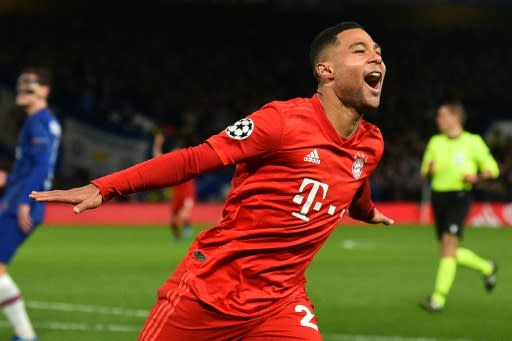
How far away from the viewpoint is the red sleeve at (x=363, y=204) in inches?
192

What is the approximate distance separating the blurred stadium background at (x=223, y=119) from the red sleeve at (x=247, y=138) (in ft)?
14.9

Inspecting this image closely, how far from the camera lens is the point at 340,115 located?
4344mm

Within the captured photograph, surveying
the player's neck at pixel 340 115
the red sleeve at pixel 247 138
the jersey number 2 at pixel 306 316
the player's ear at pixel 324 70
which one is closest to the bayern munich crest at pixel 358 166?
the player's neck at pixel 340 115

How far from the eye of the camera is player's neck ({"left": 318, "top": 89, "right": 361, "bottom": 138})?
4.33 m

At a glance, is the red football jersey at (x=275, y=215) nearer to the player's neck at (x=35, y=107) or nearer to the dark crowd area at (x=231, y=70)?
the player's neck at (x=35, y=107)

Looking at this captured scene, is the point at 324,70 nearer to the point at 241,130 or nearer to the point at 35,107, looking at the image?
the point at 241,130

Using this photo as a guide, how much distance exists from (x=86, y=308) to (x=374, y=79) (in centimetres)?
644

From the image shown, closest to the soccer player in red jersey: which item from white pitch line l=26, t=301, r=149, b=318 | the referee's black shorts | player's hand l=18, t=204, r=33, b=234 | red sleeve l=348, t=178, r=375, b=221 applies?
red sleeve l=348, t=178, r=375, b=221

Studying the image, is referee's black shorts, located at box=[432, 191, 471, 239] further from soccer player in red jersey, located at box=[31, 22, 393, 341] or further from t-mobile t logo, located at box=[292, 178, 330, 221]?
t-mobile t logo, located at box=[292, 178, 330, 221]

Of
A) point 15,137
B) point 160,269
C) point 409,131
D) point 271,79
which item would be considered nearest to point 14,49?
point 15,137

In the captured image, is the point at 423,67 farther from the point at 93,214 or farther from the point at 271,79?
the point at 93,214

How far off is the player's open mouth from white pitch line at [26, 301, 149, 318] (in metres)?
5.65

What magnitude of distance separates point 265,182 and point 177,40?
1318 inches

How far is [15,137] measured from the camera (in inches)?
1091
